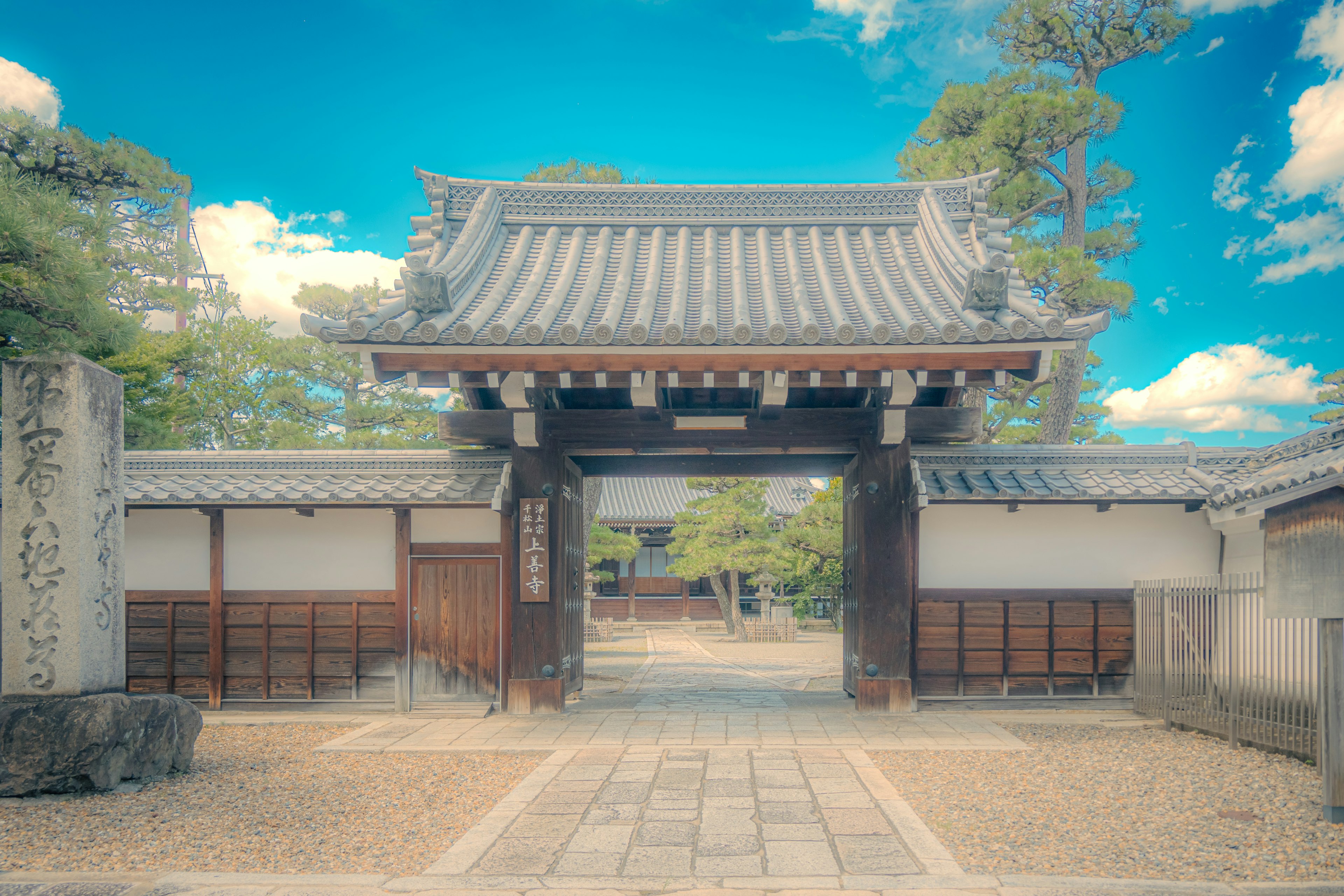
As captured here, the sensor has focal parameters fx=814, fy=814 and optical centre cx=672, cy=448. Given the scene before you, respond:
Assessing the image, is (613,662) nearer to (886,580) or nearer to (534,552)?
(534,552)

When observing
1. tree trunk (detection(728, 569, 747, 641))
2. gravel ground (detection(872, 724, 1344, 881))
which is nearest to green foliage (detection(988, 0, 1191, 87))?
gravel ground (detection(872, 724, 1344, 881))

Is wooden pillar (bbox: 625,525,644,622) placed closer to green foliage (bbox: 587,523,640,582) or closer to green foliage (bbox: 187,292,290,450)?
green foliage (bbox: 587,523,640,582)

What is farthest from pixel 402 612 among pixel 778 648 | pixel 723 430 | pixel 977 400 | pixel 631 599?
pixel 631 599

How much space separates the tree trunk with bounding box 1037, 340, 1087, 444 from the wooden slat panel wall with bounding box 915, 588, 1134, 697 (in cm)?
661

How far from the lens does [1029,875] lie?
13.9ft

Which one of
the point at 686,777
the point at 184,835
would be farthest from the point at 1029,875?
the point at 184,835

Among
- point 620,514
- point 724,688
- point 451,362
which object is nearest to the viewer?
point 451,362

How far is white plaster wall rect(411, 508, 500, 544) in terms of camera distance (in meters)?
9.38

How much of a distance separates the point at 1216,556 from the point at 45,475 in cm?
1149

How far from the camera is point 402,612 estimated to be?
367 inches

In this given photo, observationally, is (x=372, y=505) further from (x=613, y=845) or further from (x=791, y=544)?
(x=791, y=544)

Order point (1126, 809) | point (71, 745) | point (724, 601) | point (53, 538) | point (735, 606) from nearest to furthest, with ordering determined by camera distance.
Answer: point (1126, 809) < point (71, 745) < point (53, 538) < point (735, 606) < point (724, 601)

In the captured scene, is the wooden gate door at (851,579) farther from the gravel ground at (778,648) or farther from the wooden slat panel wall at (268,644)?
the gravel ground at (778,648)

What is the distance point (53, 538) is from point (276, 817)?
2764 mm
